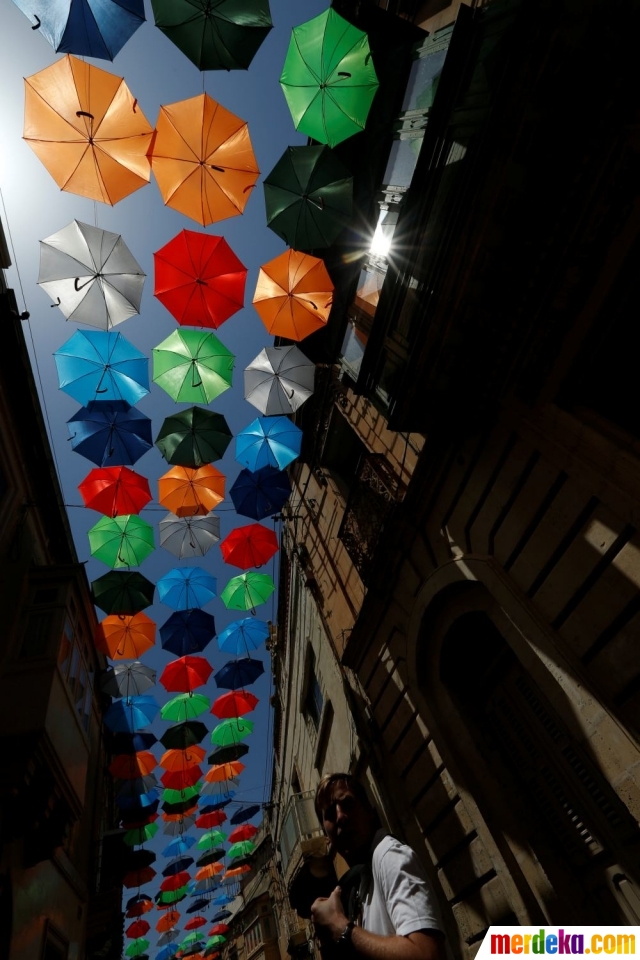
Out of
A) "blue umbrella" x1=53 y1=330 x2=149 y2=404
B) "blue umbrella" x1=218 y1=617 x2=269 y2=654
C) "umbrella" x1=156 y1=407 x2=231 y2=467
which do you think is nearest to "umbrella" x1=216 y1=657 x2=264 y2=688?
"blue umbrella" x1=218 y1=617 x2=269 y2=654

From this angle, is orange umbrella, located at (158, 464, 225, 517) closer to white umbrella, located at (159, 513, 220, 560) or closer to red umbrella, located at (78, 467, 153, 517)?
red umbrella, located at (78, 467, 153, 517)

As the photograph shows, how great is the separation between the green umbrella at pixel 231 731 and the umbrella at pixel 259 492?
535 inches

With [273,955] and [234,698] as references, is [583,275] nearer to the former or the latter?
[234,698]

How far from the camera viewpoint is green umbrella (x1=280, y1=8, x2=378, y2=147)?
28.3ft

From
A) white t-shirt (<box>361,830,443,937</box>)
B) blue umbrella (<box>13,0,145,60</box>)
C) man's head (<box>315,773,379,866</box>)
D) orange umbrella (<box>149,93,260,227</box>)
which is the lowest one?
white t-shirt (<box>361,830,443,937</box>)

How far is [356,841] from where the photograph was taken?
9.67 ft

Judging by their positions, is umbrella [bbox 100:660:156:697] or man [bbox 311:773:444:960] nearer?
man [bbox 311:773:444:960]

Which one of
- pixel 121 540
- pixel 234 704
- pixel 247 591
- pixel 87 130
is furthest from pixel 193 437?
pixel 234 704

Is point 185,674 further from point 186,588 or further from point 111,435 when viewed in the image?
point 111,435

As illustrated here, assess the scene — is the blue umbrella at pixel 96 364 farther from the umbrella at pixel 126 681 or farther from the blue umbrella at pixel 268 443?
the umbrella at pixel 126 681

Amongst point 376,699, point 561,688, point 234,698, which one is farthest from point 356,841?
point 234,698

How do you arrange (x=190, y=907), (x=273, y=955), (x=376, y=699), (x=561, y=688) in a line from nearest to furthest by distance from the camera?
1. (x=561, y=688)
2. (x=376, y=699)
3. (x=273, y=955)
4. (x=190, y=907)

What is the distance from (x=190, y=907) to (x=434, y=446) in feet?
168

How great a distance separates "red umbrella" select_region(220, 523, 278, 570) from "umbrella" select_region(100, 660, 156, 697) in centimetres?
740
